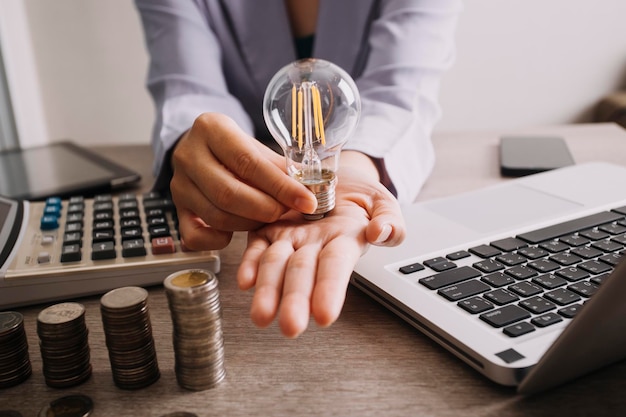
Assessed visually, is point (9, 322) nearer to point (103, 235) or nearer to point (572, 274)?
point (103, 235)

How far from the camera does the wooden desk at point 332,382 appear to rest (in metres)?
0.34

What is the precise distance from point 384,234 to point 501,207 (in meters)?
0.23

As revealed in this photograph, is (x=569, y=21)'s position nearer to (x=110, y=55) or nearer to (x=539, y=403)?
(x=110, y=55)

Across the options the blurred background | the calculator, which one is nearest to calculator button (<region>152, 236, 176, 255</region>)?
the calculator

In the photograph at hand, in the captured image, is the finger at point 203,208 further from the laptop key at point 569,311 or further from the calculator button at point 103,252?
the laptop key at point 569,311

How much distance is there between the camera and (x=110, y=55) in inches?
77.7

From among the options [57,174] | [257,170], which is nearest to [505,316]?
[257,170]

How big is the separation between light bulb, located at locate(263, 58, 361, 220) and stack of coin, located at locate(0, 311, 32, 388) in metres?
0.22

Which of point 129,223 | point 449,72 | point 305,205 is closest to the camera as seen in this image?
point 305,205

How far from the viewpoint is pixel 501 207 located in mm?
611

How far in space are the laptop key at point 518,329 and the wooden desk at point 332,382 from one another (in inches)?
1.3

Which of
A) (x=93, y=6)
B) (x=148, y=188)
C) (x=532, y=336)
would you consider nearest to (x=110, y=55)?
(x=93, y=6)

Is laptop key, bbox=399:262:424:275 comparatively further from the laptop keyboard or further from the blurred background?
the blurred background

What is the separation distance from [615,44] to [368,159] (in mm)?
1931
